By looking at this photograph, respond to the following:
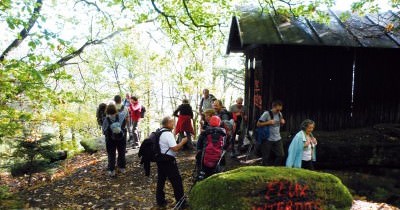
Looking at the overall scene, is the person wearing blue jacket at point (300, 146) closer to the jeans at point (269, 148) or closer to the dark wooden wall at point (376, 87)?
the jeans at point (269, 148)

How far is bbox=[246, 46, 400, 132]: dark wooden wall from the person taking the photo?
11.3m

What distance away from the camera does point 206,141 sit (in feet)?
22.9

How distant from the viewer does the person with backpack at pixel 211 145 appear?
6.92 metres

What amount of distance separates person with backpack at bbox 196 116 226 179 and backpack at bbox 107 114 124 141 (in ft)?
10.00

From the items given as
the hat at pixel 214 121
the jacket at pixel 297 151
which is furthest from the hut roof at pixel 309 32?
the hat at pixel 214 121

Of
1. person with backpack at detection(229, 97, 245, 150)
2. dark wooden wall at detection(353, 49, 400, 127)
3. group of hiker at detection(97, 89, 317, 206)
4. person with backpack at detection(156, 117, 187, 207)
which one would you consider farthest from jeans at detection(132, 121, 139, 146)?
dark wooden wall at detection(353, 49, 400, 127)

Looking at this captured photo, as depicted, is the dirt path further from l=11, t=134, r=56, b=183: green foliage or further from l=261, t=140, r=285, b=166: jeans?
l=261, t=140, r=285, b=166: jeans

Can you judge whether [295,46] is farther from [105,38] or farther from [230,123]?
[105,38]

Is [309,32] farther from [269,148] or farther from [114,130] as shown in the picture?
[114,130]

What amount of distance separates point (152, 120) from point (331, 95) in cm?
3018

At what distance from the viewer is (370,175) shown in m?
10.3

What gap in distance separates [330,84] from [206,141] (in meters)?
6.38

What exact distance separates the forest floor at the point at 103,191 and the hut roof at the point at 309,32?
13.1 ft

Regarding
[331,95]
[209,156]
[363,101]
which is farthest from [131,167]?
[363,101]
